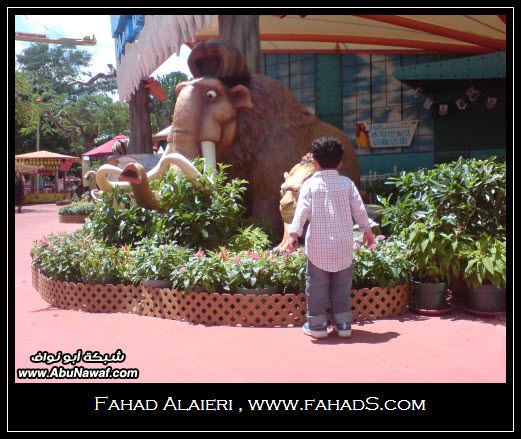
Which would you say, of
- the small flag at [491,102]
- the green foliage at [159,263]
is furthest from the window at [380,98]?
the green foliage at [159,263]

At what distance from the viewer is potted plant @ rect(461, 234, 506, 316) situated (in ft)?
12.1

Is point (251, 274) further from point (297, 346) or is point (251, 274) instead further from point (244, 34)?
point (244, 34)

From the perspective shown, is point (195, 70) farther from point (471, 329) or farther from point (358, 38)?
point (358, 38)

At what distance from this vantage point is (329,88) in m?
13.2

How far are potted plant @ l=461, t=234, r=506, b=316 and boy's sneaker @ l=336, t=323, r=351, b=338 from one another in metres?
1.06

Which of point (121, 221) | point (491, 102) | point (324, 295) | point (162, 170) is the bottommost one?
point (324, 295)

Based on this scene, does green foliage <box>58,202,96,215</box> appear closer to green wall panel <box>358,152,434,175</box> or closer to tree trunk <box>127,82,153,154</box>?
tree trunk <box>127,82,153,154</box>

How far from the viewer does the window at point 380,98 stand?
1215cm

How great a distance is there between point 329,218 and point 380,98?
1008 cm

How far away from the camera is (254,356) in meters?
3.02

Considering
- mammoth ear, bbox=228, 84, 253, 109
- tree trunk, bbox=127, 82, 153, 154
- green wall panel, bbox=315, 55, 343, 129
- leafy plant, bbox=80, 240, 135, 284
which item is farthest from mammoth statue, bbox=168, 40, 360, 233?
green wall panel, bbox=315, 55, 343, 129

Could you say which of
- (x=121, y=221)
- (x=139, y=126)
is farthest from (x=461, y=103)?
(x=121, y=221)

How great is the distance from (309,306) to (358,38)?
9.31 meters
